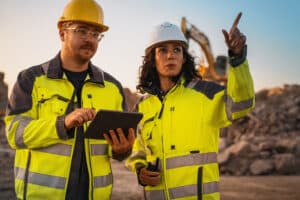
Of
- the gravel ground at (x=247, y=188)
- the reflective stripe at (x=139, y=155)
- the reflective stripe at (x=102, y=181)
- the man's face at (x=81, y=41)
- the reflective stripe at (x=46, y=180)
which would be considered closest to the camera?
the reflective stripe at (x=46, y=180)

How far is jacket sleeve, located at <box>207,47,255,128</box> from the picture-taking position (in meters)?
2.74

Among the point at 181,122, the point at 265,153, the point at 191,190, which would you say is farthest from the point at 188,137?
the point at 265,153

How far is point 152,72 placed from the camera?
3.79 meters

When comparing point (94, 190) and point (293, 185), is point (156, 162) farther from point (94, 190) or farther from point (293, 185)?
point (293, 185)

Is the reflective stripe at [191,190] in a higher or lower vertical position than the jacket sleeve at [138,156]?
lower

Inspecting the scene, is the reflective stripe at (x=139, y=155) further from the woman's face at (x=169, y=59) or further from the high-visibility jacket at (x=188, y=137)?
the woman's face at (x=169, y=59)

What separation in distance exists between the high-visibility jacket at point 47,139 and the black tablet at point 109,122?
20cm

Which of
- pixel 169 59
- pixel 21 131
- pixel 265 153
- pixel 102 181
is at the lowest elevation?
pixel 265 153

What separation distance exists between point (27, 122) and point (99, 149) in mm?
584

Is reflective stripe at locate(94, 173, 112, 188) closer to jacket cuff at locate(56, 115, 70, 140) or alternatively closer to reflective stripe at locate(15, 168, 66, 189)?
reflective stripe at locate(15, 168, 66, 189)

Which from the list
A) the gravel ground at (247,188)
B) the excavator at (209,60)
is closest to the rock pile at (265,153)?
the gravel ground at (247,188)

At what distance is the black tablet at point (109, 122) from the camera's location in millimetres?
2553

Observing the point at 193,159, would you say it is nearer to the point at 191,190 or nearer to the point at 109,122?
the point at 191,190

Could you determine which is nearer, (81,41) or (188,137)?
(81,41)
